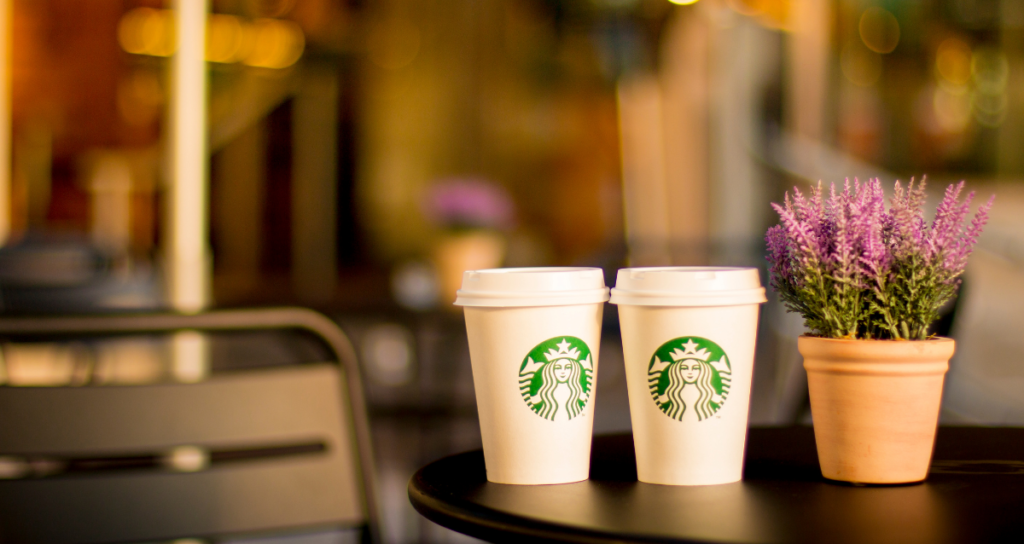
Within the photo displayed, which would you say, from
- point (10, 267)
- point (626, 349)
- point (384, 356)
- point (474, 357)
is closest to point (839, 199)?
point (626, 349)

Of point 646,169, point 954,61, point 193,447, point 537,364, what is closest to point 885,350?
point 537,364

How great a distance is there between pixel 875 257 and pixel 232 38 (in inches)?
307

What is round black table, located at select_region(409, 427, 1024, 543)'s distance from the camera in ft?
1.76

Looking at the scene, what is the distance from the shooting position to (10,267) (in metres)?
2.52

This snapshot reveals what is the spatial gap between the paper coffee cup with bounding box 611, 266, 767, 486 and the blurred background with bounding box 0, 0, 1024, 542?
0.45m

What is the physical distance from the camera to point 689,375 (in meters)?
0.66

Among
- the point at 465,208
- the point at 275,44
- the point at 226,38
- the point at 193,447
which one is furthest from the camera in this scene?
the point at 275,44

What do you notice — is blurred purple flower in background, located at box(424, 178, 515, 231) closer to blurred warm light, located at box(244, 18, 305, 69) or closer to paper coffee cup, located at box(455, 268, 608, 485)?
paper coffee cup, located at box(455, 268, 608, 485)

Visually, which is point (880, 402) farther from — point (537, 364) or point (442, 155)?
point (442, 155)

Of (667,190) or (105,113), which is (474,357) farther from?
(105,113)

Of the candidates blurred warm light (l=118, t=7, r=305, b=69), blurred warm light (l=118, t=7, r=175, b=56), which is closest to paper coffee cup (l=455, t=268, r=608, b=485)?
blurred warm light (l=118, t=7, r=305, b=69)

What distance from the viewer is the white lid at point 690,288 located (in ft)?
2.13

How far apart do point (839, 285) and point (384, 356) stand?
200 inches

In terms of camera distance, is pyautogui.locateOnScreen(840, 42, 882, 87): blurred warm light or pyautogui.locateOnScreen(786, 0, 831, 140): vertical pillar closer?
pyautogui.locateOnScreen(786, 0, 831, 140): vertical pillar
